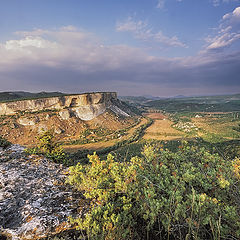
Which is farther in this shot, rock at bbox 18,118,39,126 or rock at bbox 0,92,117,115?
rock at bbox 0,92,117,115

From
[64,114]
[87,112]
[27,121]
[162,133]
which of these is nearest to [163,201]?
[64,114]

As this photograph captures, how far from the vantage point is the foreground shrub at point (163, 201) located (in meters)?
2.94

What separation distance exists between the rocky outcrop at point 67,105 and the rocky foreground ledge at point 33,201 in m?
69.4

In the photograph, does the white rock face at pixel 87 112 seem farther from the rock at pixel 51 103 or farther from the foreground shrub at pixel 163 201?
the foreground shrub at pixel 163 201

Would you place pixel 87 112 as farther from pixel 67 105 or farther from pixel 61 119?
pixel 61 119

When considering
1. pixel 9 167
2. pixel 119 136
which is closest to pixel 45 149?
pixel 9 167

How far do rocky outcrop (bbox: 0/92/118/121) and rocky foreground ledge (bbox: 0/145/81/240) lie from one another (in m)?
69.4

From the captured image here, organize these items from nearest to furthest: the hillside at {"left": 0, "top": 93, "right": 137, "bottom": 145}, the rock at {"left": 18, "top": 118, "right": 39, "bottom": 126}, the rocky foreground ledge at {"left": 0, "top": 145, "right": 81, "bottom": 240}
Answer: the rocky foreground ledge at {"left": 0, "top": 145, "right": 81, "bottom": 240} < the hillside at {"left": 0, "top": 93, "right": 137, "bottom": 145} < the rock at {"left": 18, "top": 118, "right": 39, "bottom": 126}

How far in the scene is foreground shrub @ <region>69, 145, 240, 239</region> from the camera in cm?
294

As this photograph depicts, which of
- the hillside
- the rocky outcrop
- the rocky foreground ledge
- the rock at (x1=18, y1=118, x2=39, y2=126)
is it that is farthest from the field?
the rocky foreground ledge

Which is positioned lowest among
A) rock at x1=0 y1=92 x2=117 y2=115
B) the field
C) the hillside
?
the field

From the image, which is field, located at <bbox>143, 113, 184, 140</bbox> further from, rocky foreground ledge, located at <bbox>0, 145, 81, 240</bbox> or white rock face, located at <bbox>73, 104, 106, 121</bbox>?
rocky foreground ledge, located at <bbox>0, 145, 81, 240</bbox>

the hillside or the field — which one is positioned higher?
the hillside

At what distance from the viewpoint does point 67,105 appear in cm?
7900
